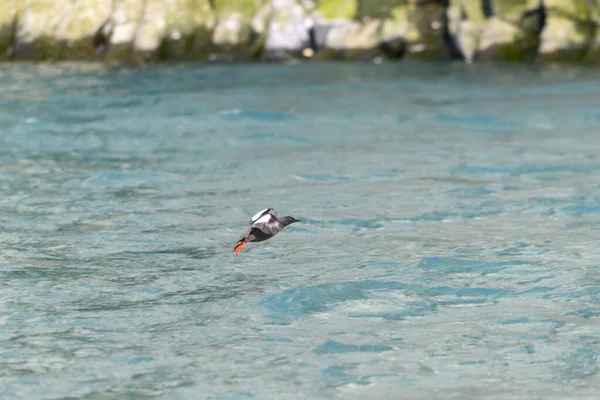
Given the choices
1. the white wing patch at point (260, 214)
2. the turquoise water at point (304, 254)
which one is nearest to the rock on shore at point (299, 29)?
the turquoise water at point (304, 254)

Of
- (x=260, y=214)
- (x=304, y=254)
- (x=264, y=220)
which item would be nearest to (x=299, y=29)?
(x=304, y=254)

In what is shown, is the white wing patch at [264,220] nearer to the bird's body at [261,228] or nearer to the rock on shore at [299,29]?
the bird's body at [261,228]

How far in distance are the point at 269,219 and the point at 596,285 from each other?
2726 mm

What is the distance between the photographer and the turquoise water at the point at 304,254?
6520 mm

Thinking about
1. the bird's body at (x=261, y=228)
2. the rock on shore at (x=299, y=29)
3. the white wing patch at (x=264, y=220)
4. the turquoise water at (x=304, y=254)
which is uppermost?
the rock on shore at (x=299, y=29)

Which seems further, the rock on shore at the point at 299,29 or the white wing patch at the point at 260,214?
the rock on shore at the point at 299,29

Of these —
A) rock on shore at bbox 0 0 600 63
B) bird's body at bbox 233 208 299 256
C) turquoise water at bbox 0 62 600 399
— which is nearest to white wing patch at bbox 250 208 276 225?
bird's body at bbox 233 208 299 256

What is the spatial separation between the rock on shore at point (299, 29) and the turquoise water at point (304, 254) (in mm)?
8084

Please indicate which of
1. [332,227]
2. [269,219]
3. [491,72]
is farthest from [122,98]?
[269,219]

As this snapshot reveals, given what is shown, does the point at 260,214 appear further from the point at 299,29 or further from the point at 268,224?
the point at 299,29

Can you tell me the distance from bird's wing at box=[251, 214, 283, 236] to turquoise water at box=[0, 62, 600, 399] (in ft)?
1.22

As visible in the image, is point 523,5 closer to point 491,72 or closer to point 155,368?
point 491,72

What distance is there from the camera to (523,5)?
1058 inches

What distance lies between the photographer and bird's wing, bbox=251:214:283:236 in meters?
8.64
